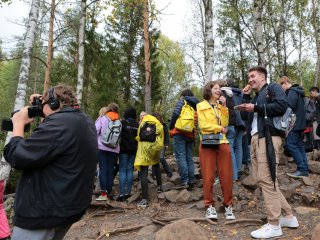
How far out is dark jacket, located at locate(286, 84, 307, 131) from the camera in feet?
23.2

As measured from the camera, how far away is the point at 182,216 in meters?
5.76

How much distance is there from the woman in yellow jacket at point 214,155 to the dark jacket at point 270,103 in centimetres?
58

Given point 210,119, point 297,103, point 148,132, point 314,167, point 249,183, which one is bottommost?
point 249,183

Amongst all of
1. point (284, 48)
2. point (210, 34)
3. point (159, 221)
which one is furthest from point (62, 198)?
point (284, 48)

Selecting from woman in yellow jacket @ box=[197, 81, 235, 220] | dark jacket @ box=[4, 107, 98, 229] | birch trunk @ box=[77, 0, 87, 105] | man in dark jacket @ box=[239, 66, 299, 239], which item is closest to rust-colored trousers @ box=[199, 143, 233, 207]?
woman in yellow jacket @ box=[197, 81, 235, 220]

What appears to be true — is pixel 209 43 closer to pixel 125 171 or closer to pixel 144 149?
pixel 144 149

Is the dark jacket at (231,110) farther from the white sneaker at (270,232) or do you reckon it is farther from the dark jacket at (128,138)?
the white sneaker at (270,232)

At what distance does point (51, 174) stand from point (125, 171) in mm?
4892

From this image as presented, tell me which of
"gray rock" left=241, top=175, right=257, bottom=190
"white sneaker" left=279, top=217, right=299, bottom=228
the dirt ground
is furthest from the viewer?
"gray rock" left=241, top=175, right=257, bottom=190

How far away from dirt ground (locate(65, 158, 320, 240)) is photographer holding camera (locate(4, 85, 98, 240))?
7.64 feet

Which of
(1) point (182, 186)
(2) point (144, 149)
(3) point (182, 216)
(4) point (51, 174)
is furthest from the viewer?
(1) point (182, 186)

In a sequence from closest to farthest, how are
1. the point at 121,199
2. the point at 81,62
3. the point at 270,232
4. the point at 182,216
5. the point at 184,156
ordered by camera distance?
1. the point at 270,232
2. the point at 182,216
3. the point at 184,156
4. the point at 121,199
5. the point at 81,62

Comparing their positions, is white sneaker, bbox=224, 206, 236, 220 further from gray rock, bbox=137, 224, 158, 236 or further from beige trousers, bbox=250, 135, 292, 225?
gray rock, bbox=137, 224, 158, 236

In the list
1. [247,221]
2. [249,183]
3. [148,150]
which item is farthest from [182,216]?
[249,183]
